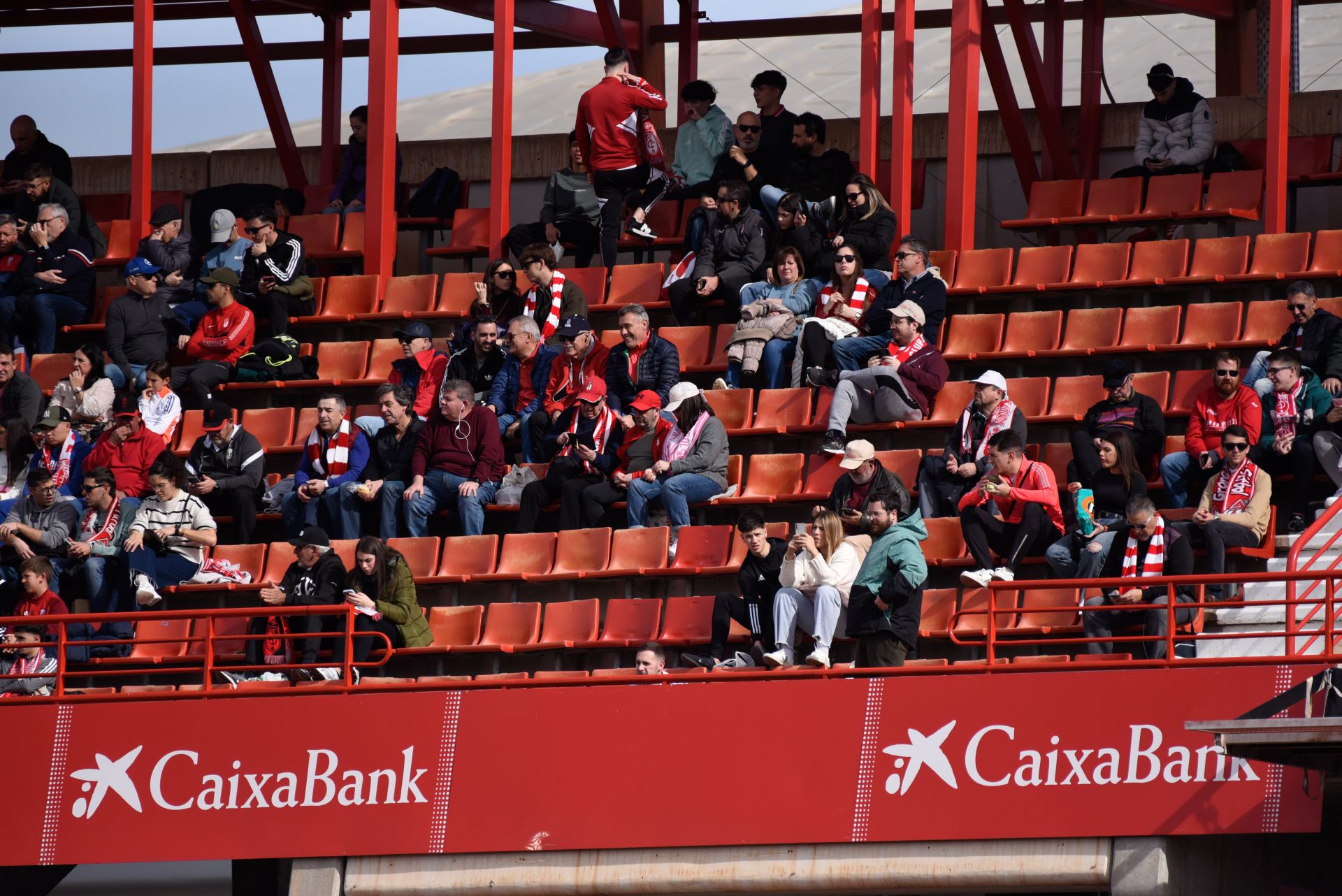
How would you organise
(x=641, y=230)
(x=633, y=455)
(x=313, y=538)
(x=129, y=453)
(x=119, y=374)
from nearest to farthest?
(x=313, y=538) < (x=633, y=455) < (x=129, y=453) < (x=119, y=374) < (x=641, y=230)

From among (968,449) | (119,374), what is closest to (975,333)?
(968,449)

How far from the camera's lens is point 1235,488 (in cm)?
1112

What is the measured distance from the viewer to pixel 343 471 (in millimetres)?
13250

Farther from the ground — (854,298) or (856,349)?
(854,298)

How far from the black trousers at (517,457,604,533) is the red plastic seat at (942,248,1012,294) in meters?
3.15

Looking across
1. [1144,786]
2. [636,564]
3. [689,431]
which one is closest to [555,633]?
[636,564]

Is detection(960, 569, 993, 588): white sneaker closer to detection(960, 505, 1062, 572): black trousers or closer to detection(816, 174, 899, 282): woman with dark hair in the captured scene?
detection(960, 505, 1062, 572): black trousers

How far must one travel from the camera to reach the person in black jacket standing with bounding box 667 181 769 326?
45.9ft

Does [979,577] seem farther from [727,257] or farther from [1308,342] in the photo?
[727,257]

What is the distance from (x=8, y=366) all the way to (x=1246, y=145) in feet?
29.6

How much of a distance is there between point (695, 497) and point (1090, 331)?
292 cm

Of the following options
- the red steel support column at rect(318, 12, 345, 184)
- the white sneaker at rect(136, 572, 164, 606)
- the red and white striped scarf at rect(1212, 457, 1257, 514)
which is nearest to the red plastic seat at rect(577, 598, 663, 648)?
the white sneaker at rect(136, 572, 164, 606)

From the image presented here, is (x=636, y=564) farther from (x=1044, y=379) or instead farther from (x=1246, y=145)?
(x=1246, y=145)

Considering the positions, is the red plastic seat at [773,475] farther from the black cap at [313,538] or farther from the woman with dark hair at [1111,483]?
the black cap at [313,538]
